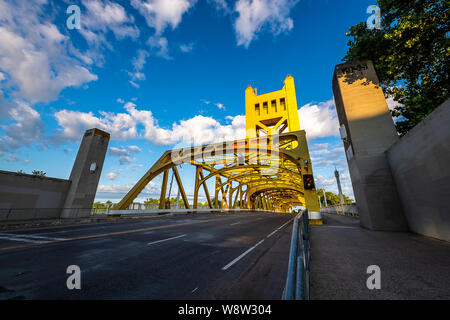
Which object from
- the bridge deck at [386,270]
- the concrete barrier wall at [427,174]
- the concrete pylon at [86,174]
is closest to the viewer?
the bridge deck at [386,270]

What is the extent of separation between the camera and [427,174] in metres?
6.79

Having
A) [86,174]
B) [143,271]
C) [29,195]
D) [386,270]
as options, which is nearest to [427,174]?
[386,270]

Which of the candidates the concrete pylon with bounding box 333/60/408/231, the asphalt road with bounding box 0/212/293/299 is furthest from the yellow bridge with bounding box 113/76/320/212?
the asphalt road with bounding box 0/212/293/299

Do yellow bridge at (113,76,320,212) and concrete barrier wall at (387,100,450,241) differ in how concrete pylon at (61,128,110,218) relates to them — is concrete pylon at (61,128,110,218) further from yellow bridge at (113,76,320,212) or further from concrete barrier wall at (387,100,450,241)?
concrete barrier wall at (387,100,450,241)

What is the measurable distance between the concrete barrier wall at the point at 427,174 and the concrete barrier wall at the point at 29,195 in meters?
23.3

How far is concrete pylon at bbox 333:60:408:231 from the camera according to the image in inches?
362

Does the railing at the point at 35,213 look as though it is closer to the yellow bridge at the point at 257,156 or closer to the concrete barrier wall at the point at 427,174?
the yellow bridge at the point at 257,156

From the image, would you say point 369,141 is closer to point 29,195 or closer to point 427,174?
point 427,174

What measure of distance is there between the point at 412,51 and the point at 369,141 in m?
4.99

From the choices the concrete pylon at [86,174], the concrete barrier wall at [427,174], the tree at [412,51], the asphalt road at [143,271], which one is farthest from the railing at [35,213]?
the tree at [412,51]

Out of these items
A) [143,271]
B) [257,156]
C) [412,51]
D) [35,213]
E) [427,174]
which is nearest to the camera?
[143,271]

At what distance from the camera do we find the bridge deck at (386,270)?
2914 millimetres

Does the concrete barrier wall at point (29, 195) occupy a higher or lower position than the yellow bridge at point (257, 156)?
lower

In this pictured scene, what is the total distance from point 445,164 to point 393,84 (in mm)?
7683
